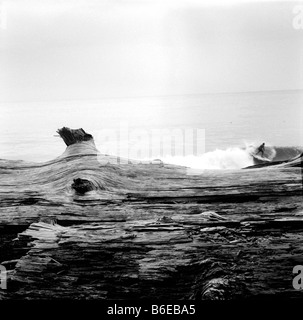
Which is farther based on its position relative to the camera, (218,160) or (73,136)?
(218,160)

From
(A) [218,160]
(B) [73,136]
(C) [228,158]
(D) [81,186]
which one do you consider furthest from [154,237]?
(C) [228,158]

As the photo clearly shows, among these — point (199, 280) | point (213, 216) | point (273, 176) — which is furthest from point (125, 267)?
point (273, 176)

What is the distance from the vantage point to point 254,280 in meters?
2.93

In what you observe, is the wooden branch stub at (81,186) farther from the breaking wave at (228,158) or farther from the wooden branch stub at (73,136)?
the breaking wave at (228,158)

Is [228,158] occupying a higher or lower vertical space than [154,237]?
higher

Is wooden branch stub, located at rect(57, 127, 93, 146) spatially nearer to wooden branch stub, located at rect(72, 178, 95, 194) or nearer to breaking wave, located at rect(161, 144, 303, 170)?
wooden branch stub, located at rect(72, 178, 95, 194)

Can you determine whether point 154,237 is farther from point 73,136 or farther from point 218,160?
point 218,160

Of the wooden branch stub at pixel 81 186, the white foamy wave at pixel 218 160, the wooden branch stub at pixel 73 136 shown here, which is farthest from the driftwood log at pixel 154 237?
the white foamy wave at pixel 218 160

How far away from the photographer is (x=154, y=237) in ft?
10.5

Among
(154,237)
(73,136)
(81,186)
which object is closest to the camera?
(154,237)

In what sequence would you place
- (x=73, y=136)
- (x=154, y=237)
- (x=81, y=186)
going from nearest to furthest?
1. (x=154, y=237)
2. (x=81, y=186)
3. (x=73, y=136)

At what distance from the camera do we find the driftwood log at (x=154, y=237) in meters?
2.95
